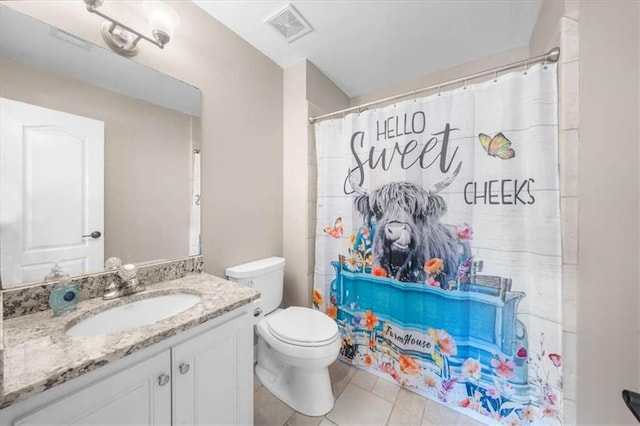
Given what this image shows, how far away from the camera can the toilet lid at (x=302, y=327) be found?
4.04 feet

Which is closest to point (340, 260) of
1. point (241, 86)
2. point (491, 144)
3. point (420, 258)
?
point (420, 258)

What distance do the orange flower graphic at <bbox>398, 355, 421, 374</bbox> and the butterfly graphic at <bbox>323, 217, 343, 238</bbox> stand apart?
855mm

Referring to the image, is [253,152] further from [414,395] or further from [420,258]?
[414,395]

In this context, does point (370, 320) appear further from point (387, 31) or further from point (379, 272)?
point (387, 31)

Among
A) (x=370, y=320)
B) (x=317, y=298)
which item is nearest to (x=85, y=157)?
(x=317, y=298)

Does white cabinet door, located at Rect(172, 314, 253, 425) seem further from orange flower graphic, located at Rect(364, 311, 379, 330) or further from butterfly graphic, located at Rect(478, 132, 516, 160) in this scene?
butterfly graphic, located at Rect(478, 132, 516, 160)

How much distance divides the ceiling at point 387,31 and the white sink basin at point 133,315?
1584mm

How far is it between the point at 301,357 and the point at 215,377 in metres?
0.44

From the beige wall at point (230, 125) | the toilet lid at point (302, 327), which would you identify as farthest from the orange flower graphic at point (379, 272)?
the beige wall at point (230, 125)

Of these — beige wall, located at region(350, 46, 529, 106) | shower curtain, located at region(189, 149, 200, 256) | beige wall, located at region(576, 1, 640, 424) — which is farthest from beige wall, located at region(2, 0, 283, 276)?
→ beige wall, located at region(576, 1, 640, 424)

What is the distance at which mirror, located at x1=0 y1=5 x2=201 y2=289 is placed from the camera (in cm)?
82

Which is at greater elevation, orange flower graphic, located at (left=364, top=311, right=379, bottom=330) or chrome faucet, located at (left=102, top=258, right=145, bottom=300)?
chrome faucet, located at (left=102, top=258, right=145, bottom=300)

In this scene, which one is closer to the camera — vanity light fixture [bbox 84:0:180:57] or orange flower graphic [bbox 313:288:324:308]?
vanity light fixture [bbox 84:0:180:57]

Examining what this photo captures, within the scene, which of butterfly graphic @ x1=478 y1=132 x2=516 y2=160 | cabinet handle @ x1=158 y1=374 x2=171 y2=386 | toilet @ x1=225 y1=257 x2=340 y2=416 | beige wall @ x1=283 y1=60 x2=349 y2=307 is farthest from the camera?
beige wall @ x1=283 y1=60 x2=349 y2=307
